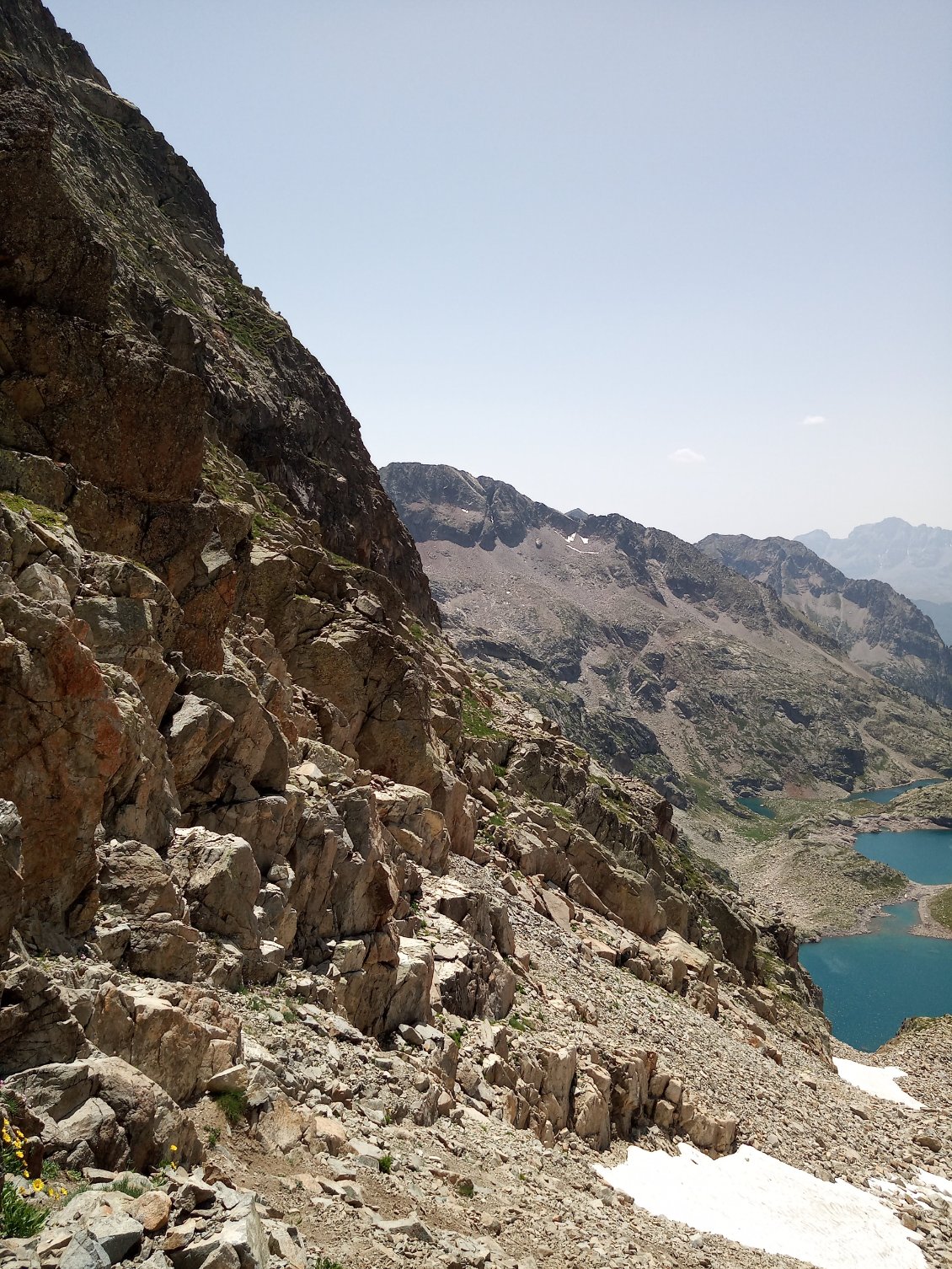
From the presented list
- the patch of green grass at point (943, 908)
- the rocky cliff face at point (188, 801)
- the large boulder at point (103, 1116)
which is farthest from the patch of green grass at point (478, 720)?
the patch of green grass at point (943, 908)

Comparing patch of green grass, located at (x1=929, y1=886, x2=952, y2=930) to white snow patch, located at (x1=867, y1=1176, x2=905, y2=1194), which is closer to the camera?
white snow patch, located at (x1=867, y1=1176, x2=905, y2=1194)

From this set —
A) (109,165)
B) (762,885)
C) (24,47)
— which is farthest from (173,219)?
(762,885)

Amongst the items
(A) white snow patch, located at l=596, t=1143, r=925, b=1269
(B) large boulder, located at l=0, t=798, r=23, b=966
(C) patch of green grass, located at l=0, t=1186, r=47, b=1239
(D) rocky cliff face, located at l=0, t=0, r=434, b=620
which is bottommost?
(A) white snow patch, located at l=596, t=1143, r=925, b=1269

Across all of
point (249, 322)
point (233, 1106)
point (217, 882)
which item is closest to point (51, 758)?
point (217, 882)

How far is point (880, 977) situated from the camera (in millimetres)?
136500

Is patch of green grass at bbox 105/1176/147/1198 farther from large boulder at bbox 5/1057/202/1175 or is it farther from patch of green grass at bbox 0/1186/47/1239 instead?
patch of green grass at bbox 0/1186/47/1239

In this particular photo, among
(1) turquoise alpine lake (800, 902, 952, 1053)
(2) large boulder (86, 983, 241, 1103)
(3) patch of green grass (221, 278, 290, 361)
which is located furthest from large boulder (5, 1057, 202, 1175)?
(1) turquoise alpine lake (800, 902, 952, 1053)

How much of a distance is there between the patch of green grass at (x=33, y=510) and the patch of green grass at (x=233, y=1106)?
40.6 feet

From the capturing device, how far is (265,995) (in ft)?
61.4

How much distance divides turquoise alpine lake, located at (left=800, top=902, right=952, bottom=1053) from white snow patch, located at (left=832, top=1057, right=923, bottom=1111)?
54532 millimetres

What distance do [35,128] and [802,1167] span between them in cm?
4473

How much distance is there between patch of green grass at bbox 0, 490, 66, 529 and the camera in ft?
59.5

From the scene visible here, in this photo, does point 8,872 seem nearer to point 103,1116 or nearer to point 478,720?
point 103,1116

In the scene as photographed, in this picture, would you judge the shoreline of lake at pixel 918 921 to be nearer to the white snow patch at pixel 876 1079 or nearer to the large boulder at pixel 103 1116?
the white snow patch at pixel 876 1079
